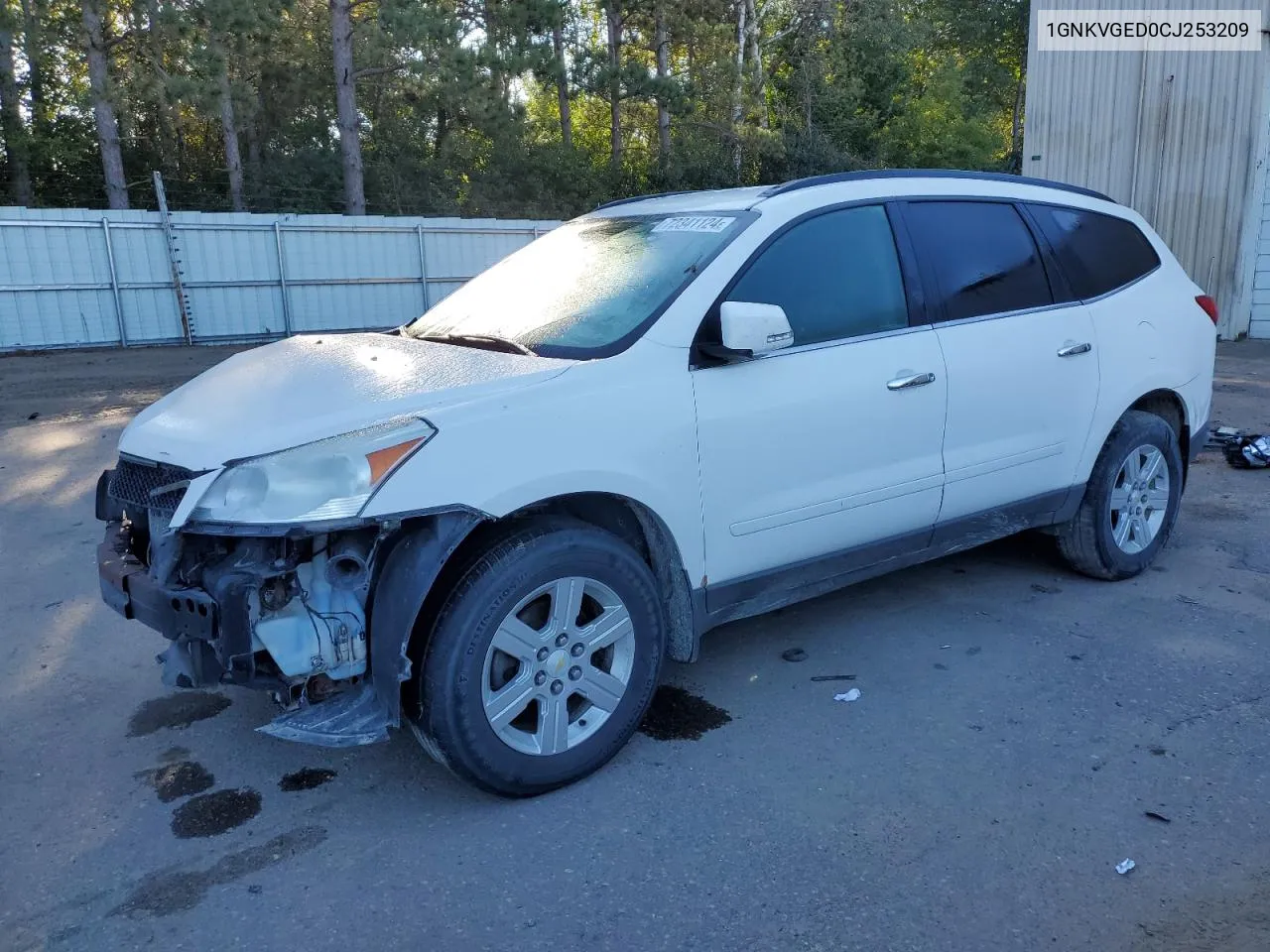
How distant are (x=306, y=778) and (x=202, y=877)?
1.85 ft

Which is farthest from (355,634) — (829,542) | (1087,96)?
(1087,96)

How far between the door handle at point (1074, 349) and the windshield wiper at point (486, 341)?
243 cm

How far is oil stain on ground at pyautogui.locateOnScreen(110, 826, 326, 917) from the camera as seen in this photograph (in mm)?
2725

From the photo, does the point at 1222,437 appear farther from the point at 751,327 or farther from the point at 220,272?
the point at 220,272

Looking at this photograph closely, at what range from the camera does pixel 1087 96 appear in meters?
15.8

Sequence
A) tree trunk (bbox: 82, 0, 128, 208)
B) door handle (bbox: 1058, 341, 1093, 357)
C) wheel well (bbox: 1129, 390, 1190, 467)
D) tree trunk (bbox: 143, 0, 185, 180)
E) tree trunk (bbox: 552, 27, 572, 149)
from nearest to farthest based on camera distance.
A: door handle (bbox: 1058, 341, 1093, 357), wheel well (bbox: 1129, 390, 1190, 467), tree trunk (bbox: 82, 0, 128, 208), tree trunk (bbox: 143, 0, 185, 180), tree trunk (bbox: 552, 27, 572, 149)

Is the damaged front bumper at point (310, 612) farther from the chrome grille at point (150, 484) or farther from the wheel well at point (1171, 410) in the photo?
the wheel well at point (1171, 410)

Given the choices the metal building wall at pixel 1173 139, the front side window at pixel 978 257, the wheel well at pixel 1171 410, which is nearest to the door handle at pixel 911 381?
the front side window at pixel 978 257

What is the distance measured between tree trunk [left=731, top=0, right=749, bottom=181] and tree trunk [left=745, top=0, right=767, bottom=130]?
379 millimetres

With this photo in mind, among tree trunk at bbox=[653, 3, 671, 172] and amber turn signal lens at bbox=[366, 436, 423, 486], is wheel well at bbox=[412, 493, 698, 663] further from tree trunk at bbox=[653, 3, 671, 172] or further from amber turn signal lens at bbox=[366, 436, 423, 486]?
tree trunk at bbox=[653, 3, 671, 172]

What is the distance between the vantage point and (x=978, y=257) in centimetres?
430

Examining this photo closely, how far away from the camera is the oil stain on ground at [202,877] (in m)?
2.72

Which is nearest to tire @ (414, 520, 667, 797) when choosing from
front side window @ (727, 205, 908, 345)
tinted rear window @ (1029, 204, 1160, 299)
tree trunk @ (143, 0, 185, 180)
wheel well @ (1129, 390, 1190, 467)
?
front side window @ (727, 205, 908, 345)

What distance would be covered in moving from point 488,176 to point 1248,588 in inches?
1128
